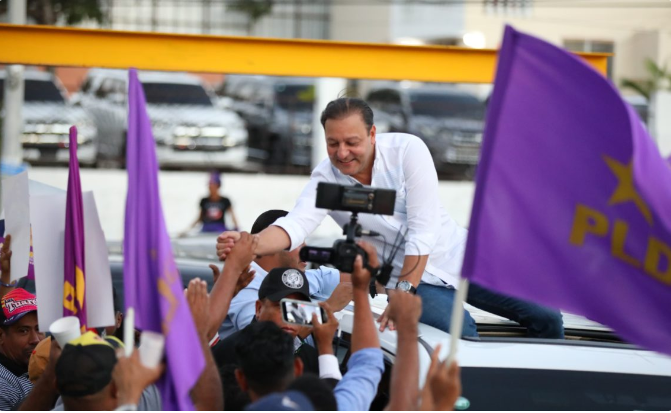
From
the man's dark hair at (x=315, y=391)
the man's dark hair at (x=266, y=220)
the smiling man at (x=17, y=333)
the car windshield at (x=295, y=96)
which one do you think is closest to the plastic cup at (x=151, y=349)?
the man's dark hair at (x=315, y=391)

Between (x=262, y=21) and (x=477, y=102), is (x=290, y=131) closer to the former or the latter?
(x=477, y=102)

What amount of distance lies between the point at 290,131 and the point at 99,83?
149 inches

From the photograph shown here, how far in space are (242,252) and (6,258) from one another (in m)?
1.84

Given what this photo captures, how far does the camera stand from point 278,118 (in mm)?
20094

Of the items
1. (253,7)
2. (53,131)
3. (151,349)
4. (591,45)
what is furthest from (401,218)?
(253,7)

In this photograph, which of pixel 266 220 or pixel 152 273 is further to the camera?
pixel 266 220

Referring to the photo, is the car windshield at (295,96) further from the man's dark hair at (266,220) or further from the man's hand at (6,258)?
the man's hand at (6,258)

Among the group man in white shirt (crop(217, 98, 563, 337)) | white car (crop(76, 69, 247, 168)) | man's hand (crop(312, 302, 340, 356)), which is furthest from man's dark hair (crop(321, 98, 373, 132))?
white car (crop(76, 69, 247, 168))

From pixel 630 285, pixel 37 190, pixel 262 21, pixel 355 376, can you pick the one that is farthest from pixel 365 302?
pixel 262 21

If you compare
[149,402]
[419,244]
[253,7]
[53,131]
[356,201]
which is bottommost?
[53,131]

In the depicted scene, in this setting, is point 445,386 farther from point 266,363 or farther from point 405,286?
point 405,286

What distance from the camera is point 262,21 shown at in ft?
114

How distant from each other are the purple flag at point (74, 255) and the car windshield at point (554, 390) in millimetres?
1503

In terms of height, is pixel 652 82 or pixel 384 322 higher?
pixel 652 82
